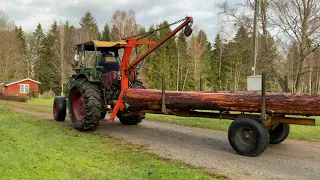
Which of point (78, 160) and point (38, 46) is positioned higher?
point (38, 46)

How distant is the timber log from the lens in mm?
6216

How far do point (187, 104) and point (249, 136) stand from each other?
168cm

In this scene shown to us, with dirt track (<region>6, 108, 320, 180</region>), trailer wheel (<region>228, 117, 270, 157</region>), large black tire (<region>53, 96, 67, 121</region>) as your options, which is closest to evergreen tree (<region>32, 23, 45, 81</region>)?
large black tire (<region>53, 96, 67, 121</region>)

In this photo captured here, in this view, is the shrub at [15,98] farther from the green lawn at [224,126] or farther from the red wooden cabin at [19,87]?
the green lawn at [224,126]

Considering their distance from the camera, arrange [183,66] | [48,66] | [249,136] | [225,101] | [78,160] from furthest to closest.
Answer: [48,66] → [183,66] → [225,101] → [249,136] → [78,160]

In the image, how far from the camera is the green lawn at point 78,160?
5141mm

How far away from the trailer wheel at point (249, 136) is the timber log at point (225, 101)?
0.28 meters

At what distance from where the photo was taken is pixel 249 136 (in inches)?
265

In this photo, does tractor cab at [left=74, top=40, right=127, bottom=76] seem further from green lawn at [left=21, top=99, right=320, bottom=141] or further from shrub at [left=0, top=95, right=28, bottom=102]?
shrub at [left=0, top=95, right=28, bottom=102]

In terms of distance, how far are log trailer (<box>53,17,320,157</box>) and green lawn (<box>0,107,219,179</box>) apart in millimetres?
1237

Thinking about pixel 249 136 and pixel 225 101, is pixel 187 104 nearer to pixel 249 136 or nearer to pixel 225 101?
pixel 225 101

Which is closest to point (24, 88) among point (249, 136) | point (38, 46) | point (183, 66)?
point (38, 46)

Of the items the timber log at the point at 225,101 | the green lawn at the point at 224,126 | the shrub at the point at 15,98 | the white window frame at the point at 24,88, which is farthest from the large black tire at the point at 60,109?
the white window frame at the point at 24,88

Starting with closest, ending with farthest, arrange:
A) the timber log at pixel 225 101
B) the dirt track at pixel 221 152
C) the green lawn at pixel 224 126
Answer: the dirt track at pixel 221 152 < the timber log at pixel 225 101 < the green lawn at pixel 224 126
